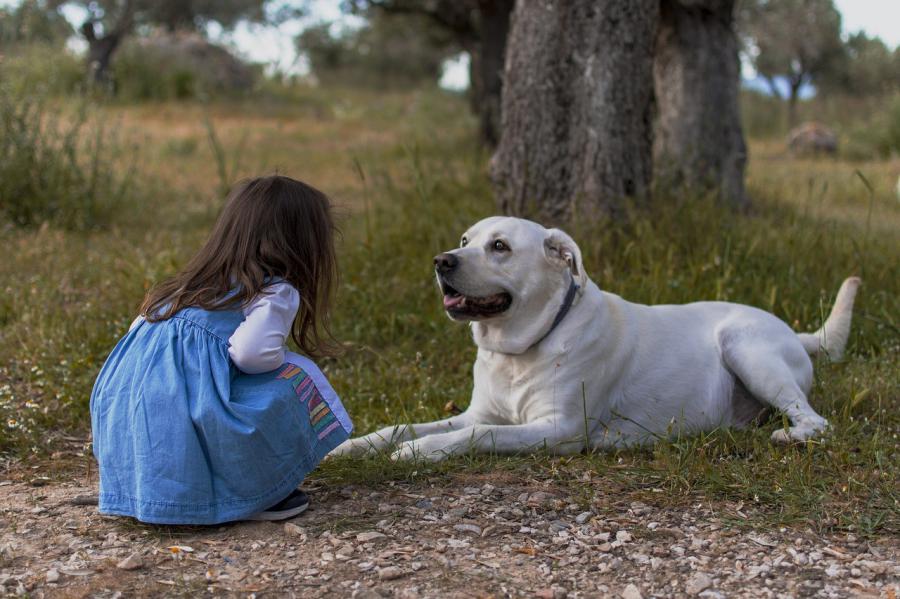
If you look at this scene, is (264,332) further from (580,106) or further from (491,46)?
(491,46)

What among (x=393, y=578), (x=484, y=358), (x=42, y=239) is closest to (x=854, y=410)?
(x=484, y=358)

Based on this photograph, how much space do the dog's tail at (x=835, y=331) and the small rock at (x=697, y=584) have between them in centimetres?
209

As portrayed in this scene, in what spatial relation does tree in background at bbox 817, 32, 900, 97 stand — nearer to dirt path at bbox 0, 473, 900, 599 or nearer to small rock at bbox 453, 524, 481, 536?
dirt path at bbox 0, 473, 900, 599

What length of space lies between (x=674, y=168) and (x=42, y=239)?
445 centimetres

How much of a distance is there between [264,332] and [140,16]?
1786 cm

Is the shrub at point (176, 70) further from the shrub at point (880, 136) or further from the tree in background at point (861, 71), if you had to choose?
the tree in background at point (861, 71)

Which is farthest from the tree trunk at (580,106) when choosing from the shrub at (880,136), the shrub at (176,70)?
the shrub at (880,136)

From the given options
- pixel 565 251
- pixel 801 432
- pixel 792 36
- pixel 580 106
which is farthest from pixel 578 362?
pixel 792 36

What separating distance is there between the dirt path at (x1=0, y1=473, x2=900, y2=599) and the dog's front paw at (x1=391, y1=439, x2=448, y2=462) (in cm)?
18

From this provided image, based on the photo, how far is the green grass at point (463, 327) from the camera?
11.9 ft

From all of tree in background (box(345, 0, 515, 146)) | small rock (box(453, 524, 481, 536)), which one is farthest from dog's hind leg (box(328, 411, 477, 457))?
tree in background (box(345, 0, 515, 146))

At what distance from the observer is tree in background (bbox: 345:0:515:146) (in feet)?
35.6

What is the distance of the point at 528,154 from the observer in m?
6.21

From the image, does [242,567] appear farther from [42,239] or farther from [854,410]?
[42,239]
